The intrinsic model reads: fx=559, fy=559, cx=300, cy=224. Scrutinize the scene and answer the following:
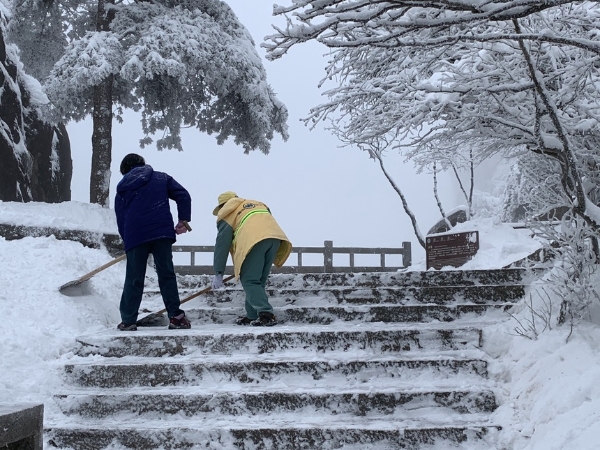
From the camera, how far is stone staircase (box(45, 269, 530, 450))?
3.44 m

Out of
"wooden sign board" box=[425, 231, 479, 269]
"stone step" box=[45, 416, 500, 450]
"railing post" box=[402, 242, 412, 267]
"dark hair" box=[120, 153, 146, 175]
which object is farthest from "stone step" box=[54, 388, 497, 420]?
"railing post" box=[402, 242, 412, 267]

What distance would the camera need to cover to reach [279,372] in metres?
4.07

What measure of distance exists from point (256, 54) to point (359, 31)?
7.46 m

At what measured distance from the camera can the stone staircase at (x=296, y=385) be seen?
3.44 meters

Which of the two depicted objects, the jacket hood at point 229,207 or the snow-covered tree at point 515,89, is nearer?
the snow-covered tree at point 515,89

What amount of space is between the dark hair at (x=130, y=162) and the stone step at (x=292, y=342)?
1.69 m

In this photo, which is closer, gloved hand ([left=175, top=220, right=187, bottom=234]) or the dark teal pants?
the dark teal pants

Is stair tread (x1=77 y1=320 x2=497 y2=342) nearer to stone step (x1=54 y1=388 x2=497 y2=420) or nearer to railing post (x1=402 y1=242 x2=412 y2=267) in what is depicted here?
stone step (x1=54 y1=388 x2=497 y2=420)

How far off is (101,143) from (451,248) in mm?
6755

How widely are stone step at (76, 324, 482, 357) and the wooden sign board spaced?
20.1ft

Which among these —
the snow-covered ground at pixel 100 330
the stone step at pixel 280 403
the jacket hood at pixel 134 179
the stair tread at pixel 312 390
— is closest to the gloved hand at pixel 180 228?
the jacket hood at pixel 134 179

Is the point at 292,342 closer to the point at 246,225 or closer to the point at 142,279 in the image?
the point at 246,225

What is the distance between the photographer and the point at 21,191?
11.1 meters

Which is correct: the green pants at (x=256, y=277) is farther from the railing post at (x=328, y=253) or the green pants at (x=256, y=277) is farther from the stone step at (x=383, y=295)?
the railing post at (x=328, y=253)
